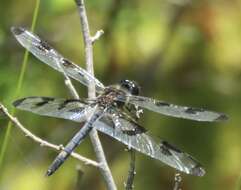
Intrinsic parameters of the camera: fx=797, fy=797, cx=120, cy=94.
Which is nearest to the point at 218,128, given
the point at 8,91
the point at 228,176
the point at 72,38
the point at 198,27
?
the point at 228,176

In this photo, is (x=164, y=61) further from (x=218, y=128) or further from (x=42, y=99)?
(x=42, y=99)

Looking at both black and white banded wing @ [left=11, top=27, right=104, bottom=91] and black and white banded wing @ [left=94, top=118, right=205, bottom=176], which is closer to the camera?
black and white banded wing @ [left=94, top=118, right=205, bottom=176]

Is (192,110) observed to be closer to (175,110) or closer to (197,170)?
(175,110)

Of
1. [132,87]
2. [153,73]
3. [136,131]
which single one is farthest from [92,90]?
[153,73]

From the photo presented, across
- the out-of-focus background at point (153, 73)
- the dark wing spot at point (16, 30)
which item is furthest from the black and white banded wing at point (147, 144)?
the out-of-focus background at point (153, 73)

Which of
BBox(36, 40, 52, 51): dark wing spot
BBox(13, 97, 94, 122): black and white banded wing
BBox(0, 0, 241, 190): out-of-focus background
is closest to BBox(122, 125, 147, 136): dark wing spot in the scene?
BBox(13, 97, 94, 122): black and white banded wing

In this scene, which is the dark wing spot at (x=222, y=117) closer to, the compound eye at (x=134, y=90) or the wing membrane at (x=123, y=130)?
the wing membrane at (x=123, y=130)

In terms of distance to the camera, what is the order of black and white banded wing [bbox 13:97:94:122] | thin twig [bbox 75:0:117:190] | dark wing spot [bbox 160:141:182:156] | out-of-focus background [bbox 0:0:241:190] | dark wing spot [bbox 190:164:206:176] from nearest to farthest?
thin twig [bbox 75:0:117:190] < dark wing spot [bbox 190:164:206:176] < dark wing spot [bbox 160:141:182:156] < black and white banded wing [bbox 13:97:94:122] < out-of-focus background [bbox 0:0:241:190]

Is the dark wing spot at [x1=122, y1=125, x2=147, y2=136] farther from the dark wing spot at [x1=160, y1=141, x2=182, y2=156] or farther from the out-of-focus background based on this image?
the out-of-focus background
